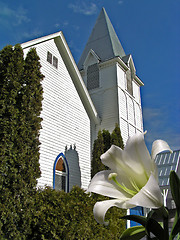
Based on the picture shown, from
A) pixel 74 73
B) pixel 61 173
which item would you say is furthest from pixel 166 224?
pixel 74 73

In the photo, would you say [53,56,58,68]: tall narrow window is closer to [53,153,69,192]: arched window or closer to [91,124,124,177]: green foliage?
[91,124,124,177]: green foliage

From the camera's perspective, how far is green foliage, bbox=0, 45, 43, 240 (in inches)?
274

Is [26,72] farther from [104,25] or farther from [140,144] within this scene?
[104,25]

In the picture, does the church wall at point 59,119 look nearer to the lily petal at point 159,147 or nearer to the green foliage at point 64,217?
the green foliage at point 64,217

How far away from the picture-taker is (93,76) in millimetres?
17469

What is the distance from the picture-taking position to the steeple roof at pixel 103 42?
17827 mm

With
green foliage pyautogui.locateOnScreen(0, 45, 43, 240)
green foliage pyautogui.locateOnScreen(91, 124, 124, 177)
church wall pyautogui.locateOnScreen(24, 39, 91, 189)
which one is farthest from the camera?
green foliage pyautogui.locateOnScreen(91, 124, 124, 177)

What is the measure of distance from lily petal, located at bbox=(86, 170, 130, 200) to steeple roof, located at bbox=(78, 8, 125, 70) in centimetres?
1675

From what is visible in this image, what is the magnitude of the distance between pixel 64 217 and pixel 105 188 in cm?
676

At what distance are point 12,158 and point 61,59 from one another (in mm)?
7477

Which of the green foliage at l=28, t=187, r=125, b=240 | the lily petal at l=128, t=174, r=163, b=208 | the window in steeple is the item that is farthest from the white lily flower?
the window in steeple

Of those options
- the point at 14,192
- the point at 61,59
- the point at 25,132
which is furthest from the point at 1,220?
the point at 61,59

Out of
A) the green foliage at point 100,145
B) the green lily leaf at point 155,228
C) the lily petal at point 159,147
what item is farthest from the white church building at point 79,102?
the green lily leaf at point 155,228

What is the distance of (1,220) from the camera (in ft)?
22.0
